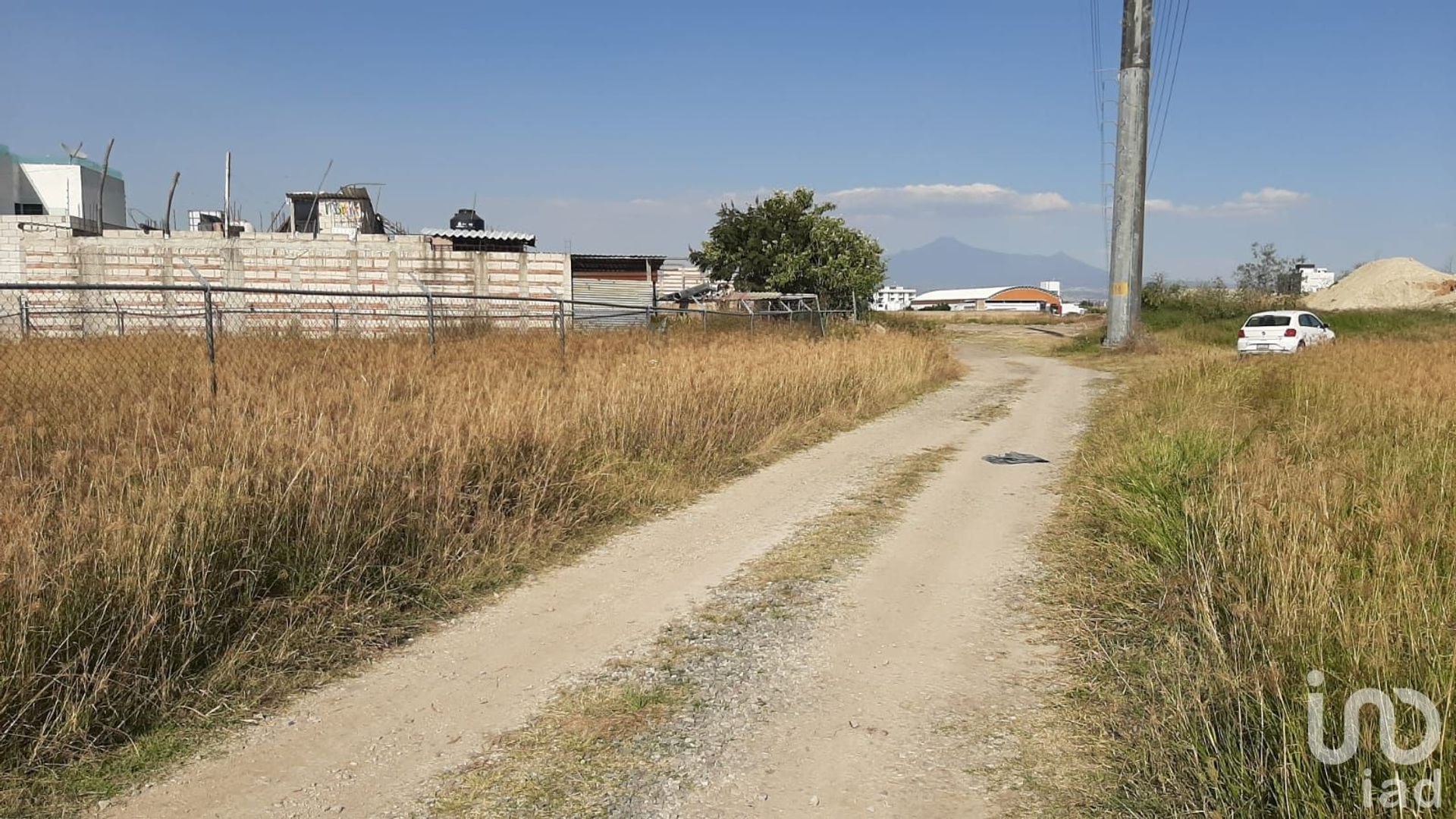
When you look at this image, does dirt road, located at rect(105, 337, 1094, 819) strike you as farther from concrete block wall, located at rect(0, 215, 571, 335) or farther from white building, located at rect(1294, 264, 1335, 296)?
white building, located at rect(1294, 264, 1335, 296)

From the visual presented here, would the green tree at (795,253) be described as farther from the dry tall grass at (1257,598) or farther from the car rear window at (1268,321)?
the dry tall grass at (1257,598)

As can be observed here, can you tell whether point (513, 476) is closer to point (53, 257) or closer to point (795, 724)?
point (795, 724)

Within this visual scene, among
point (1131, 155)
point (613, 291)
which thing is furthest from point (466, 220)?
point (1131, 155)

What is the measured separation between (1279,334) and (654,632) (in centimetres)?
2587

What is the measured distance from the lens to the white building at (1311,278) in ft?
292

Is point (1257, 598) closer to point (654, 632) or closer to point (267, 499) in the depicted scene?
point (654, 632)

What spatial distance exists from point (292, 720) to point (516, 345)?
10.7 meters

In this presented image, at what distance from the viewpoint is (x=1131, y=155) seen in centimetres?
2984

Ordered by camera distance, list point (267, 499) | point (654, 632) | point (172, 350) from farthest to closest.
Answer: point (172, 350) < point (267, 499) < point (654, 632)

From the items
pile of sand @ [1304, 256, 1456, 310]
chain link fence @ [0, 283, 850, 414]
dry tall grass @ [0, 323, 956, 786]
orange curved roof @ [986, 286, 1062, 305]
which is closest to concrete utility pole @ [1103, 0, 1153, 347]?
chain link fence @ [0, 283, 850, 414]

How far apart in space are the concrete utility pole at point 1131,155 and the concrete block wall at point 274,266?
18.8 meters

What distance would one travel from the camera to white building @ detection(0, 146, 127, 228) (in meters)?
55.1

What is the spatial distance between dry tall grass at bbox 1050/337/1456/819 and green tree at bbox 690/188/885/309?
41898 millimetres

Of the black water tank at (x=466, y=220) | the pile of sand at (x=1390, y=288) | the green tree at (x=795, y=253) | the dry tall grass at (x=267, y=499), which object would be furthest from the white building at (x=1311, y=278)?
the dry tall grass at (x=267, y=499)
